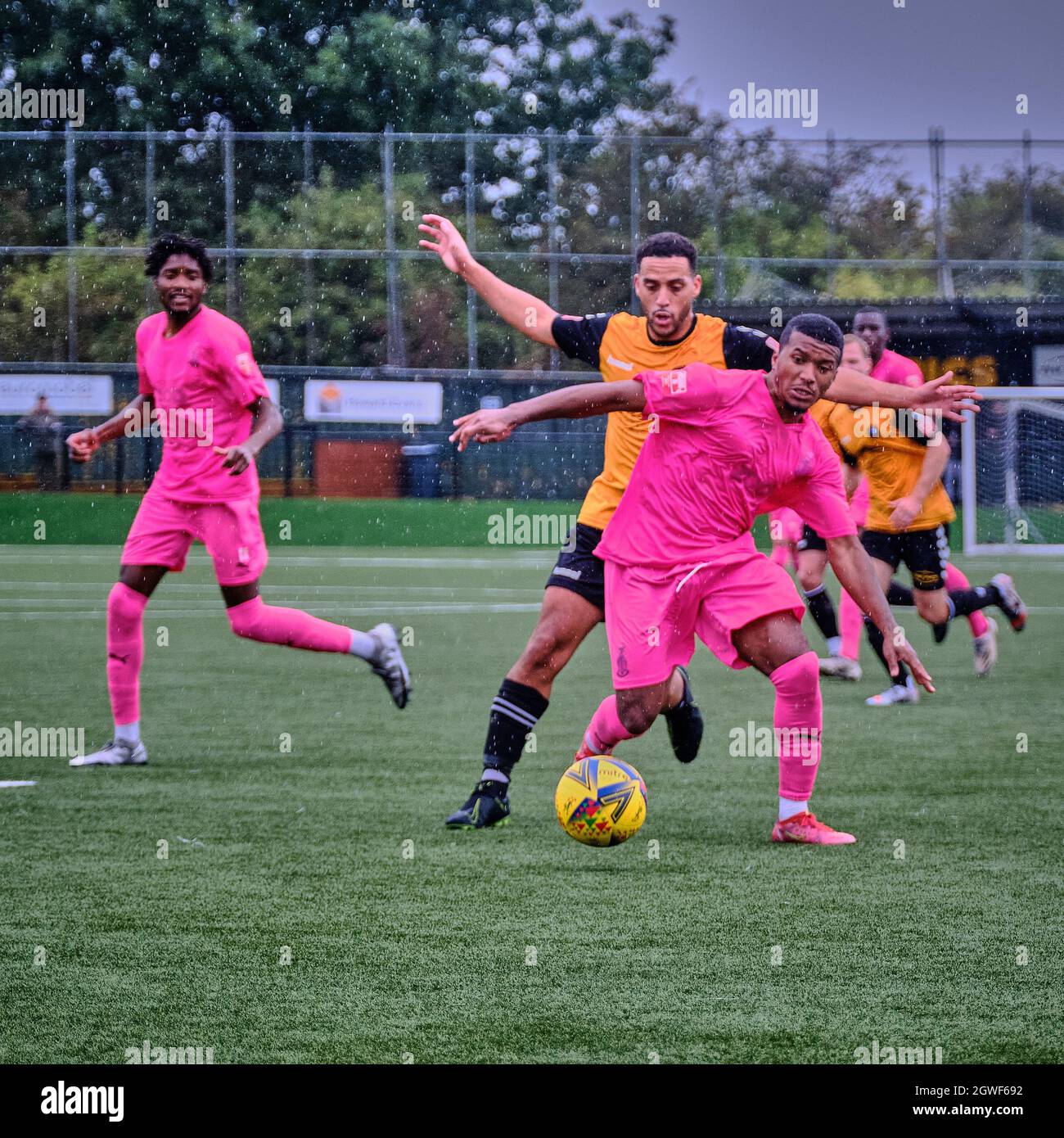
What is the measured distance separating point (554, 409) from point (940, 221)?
24.3m

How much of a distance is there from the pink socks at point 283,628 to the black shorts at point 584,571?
5.83ft

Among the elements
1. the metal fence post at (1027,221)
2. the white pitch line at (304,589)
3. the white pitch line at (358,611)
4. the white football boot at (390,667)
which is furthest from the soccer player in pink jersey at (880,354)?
the metal fence post at (1027,221)

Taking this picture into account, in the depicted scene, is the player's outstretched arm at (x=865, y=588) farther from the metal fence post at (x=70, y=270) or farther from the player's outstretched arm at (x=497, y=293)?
the metal fence post at (x=70, y=270)

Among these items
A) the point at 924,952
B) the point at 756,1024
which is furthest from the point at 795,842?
the point at 756,1024

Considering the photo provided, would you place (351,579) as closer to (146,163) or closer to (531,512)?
(531,512)

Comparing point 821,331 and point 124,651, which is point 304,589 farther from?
point 821,331

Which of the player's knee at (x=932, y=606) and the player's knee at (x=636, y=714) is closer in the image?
A: the player's knee at (x=636, y=714)

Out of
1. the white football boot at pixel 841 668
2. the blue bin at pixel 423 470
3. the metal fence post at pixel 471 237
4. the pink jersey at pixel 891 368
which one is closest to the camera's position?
the pink jersey at pixel 891 368

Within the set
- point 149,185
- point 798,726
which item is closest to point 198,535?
point 798,726

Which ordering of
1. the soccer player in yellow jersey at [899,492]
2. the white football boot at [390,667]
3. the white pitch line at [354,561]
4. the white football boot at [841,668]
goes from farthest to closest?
the white pitch line at [354,561], the white football boot at [841,668], the soccer player in yellow jersey at [899,492], the white football boot at [390,667]

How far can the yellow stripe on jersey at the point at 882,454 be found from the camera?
10.7m

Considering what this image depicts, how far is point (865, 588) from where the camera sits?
19.7 ft

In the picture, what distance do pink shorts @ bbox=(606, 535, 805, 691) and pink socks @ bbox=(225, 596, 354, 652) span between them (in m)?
2.23

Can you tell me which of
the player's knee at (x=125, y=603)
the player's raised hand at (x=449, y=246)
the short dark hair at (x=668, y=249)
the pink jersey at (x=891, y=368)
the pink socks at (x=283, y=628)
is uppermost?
the player's raised hand at (x=449, y=246)
